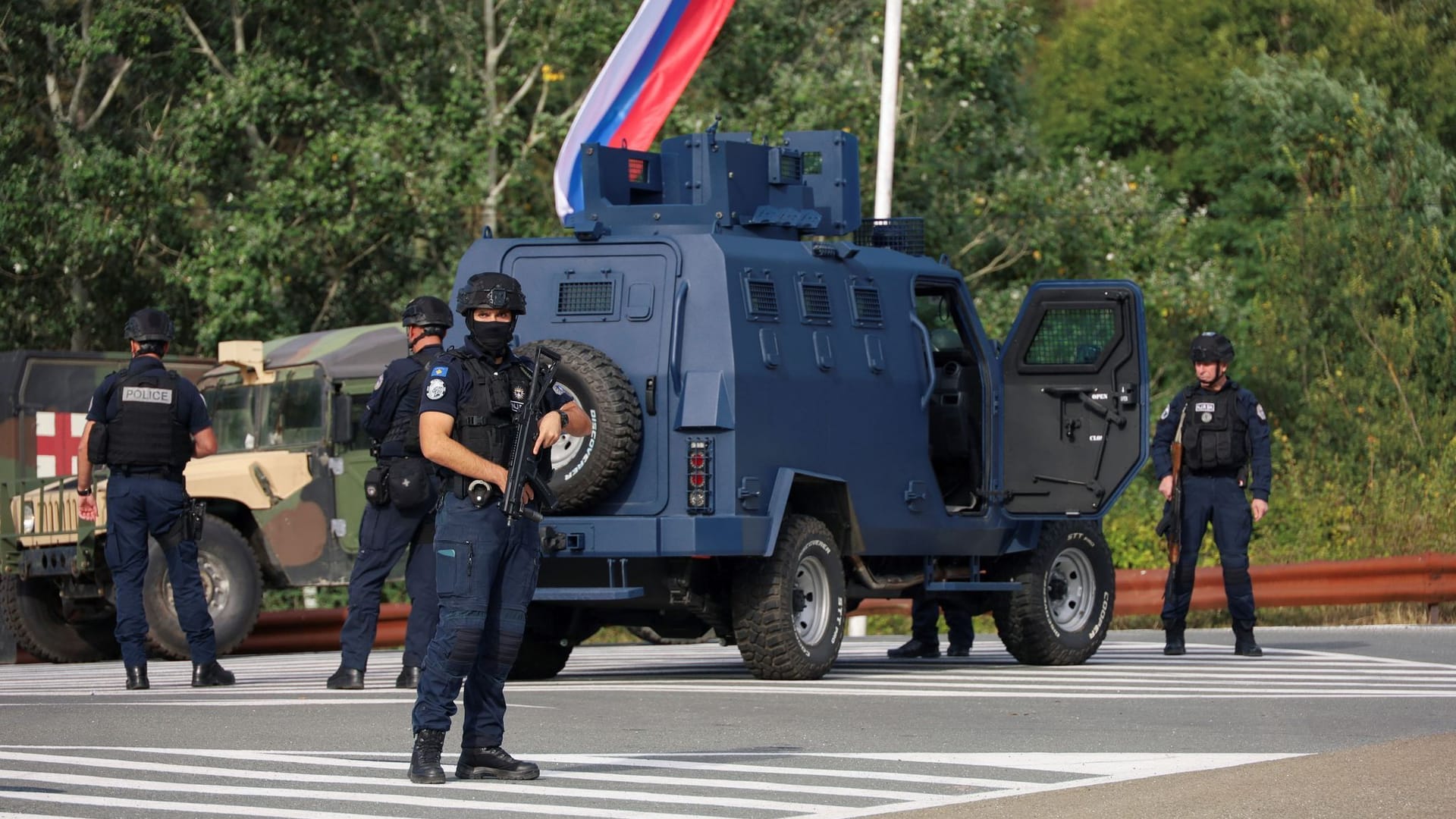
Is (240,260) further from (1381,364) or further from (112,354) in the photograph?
(1381,364)

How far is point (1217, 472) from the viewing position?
15531 mm

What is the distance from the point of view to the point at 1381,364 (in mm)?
28500

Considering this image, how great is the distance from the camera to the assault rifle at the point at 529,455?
8.29 meters

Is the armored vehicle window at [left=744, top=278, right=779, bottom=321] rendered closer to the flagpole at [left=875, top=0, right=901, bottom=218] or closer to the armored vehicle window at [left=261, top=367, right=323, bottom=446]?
the armored vehicle window at [left=261, top=367, right=323, bottom=446]

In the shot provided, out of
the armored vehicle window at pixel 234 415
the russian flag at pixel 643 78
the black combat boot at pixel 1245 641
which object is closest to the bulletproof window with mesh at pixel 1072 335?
the black combat boot at pixel 1245 641

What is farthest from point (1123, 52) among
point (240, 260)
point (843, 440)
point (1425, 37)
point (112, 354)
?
point (843, 440)

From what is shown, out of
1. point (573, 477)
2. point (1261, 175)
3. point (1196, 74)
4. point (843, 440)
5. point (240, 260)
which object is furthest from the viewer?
point (1196, 74)

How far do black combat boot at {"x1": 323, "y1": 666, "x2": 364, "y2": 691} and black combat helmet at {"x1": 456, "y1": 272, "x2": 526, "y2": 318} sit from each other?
4934 millimetres

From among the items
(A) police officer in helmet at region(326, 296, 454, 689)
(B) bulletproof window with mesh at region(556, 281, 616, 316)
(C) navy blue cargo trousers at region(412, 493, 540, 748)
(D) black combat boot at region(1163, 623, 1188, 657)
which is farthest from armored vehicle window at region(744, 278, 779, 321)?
(C) navy blue cargo trousers at region(412, 493, 540, 748)

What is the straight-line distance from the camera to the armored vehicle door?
48.8 feet

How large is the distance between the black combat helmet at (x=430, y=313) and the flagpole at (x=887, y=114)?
9.47 m

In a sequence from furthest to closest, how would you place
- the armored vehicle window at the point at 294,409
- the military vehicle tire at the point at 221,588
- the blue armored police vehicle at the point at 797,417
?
the armored vehicle window at the point at 294,409
the military vehicle tire at the point at 221,588
the blue armored police vehicle at the point at 797,417

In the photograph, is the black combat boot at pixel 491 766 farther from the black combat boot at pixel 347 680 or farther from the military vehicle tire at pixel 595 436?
the black combat boot at pixel 347 680

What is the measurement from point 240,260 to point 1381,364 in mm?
13143
